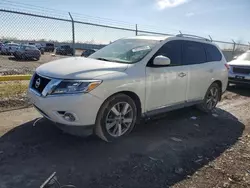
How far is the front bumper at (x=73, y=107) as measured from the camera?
3.49 m

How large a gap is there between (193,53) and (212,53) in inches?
36.4

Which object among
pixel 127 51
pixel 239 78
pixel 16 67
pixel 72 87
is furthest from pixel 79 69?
pixel 16 67

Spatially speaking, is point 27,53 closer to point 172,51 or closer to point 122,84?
point 172,51

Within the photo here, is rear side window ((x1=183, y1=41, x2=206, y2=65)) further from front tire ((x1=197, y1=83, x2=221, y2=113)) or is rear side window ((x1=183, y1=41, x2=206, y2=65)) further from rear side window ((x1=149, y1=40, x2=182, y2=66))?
front tire ((x1=197, y1=83, x2=221, y2=113))

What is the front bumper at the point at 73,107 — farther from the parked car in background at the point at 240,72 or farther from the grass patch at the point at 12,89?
the parked car in background at the point at 240,72

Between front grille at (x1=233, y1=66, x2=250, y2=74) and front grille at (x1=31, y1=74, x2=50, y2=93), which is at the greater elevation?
front grille at (x1=31, y1=74, x2=50, y2=93)

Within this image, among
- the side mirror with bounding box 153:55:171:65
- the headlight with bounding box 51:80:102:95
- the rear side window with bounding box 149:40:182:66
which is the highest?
the rear side window with bounding box 149:40:182:66

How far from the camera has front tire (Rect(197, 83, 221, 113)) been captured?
6.07 meters

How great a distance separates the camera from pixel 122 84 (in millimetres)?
3924

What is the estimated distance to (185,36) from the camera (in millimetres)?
5535

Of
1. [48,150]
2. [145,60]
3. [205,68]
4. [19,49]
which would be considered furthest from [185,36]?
[19,49]

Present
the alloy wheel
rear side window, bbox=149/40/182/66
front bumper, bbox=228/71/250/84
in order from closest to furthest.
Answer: rear side window, bbox=149/40/182/66, the alloy wheel, front bumper, bbox=228/71/250/84

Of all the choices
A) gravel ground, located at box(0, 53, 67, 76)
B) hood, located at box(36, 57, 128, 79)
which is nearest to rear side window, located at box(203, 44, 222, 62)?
hood, located at box(36, 57, 128, 79)

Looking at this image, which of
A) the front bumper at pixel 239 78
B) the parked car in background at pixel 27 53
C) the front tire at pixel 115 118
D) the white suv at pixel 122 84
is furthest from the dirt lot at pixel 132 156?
the parked car in background at pixel 27 53
